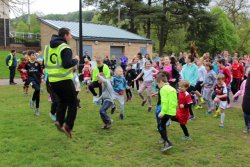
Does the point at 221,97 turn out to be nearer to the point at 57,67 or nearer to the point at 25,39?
the point at 57,67

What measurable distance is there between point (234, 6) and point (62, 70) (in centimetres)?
6194

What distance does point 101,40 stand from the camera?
32.2m

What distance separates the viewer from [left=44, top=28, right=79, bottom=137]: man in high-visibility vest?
6.87 meters

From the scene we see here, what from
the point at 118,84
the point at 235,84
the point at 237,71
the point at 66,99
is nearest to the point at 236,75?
the point at 237,71

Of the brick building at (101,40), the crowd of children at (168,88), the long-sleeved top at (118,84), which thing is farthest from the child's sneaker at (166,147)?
the brick building at (101,40)

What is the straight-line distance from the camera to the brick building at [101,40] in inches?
1229

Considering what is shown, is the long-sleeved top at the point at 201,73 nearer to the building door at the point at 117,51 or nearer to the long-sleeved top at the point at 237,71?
the long-sleeved top at the point at 237,71

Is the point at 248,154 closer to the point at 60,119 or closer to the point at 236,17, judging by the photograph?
the point at 60,119

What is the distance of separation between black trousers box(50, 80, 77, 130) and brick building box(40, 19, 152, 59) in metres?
22.6

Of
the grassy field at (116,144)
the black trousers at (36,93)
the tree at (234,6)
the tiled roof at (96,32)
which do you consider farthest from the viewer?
the tree at (234,6)

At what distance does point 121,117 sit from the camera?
10.6 metres

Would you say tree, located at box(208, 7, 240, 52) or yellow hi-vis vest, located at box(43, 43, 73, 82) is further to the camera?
tree, located at box(208, 7, 240, 52)

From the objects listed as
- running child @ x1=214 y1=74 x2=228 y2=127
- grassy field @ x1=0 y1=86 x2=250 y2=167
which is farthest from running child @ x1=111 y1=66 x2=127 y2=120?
running child @ x1=214 y1=74 x2=228 y2=127

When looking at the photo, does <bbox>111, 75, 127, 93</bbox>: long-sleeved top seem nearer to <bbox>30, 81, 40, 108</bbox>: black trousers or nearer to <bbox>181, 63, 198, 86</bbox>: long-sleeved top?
<bbox>30, 81, 40, 108</bbox>: black trousers
